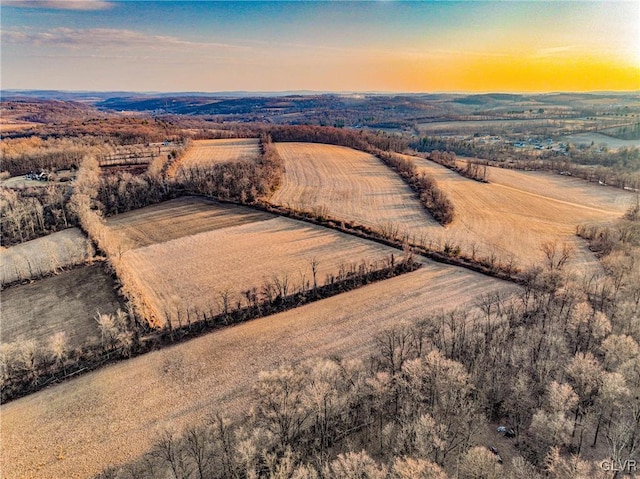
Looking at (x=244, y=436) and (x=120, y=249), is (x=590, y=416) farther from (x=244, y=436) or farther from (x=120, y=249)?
(x=120, y=249)

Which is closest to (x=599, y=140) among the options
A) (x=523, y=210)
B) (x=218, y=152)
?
(x=523, y=210)

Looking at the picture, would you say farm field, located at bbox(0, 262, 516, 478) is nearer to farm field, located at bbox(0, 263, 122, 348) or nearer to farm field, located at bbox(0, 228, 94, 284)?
farm field, located at bbox(0, 263, 122, 348)

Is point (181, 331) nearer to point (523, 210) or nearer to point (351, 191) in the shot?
point (351, 191)

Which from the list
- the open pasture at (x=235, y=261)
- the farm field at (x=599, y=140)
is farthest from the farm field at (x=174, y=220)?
the farm field at (x=599, y=140)

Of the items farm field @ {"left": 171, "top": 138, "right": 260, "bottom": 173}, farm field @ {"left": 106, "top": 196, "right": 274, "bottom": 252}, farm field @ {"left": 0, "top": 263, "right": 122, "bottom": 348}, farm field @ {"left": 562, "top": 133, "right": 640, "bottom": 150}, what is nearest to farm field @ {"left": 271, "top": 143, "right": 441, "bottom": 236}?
farm field @ {"left": 106, "top": 196, "right": 274, "bottom": 252}

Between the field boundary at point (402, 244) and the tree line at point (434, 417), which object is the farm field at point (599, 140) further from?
the tree line at point (434, 417)

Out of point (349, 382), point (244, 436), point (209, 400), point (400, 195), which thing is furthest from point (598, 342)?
point (400, 195)
